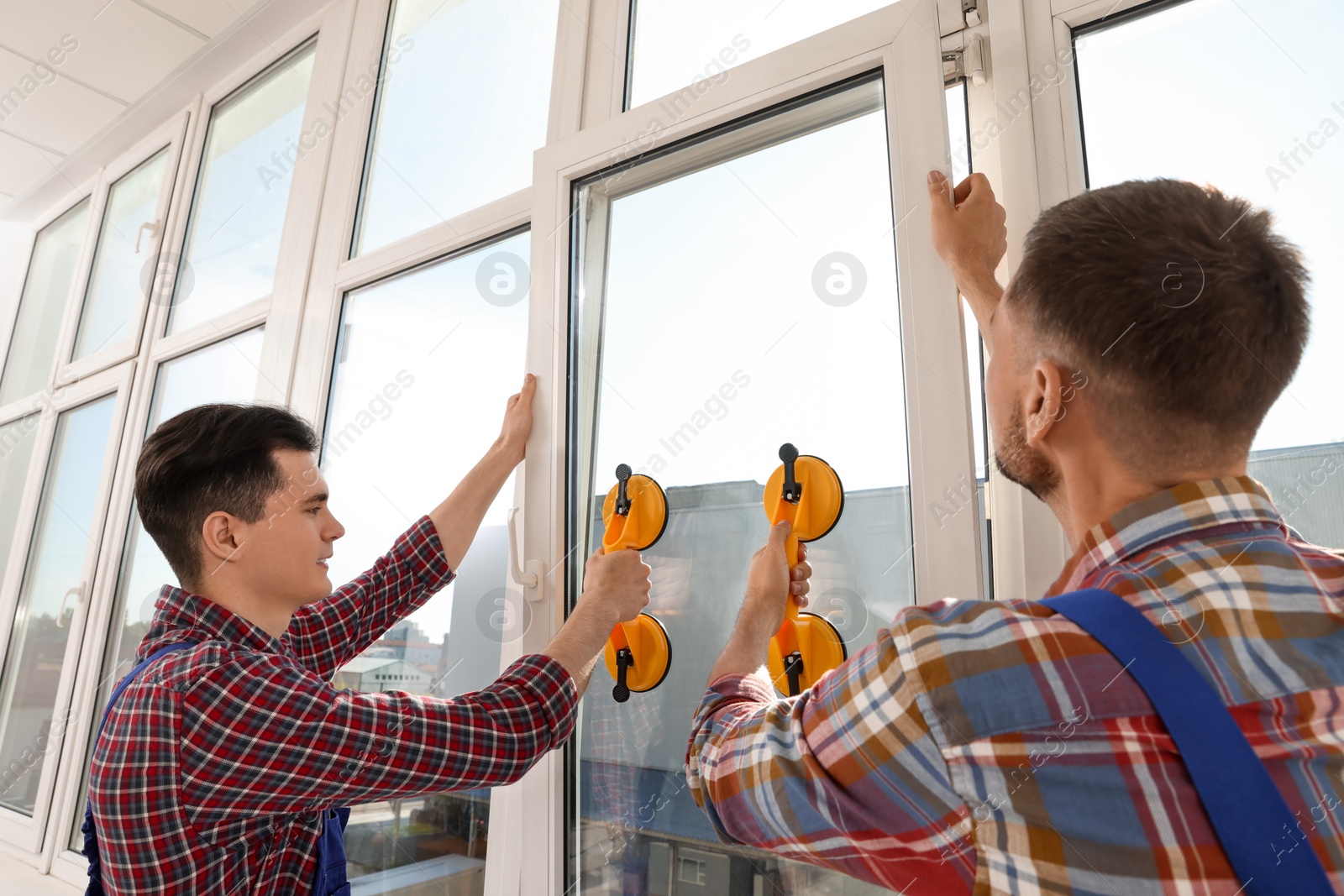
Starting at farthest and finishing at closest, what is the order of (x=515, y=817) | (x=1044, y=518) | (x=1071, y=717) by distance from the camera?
(x=515, y=817) < (x=1044, y=518) < (x=1071, y=717)

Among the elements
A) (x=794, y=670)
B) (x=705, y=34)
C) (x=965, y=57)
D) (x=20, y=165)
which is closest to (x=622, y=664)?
(x=794, y=670)

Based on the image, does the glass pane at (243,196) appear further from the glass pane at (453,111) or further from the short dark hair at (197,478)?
the short dark hair at (197,478)

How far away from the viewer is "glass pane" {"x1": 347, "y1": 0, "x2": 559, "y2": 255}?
1.85 m

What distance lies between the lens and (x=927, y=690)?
62cm

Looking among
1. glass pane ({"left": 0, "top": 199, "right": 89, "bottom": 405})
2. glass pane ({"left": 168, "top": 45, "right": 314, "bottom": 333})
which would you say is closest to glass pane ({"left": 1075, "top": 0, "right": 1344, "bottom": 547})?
glass pane ({"left": 168, "top": 45, "right": 314, "bottom": 333})

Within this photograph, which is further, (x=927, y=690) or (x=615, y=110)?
(x=615, y=110)

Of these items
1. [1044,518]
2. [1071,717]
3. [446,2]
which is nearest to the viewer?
[1071,717]

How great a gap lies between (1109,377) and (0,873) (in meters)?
3.30

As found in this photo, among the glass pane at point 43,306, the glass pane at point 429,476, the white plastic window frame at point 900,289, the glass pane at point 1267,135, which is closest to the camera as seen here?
the glass pane at point 1267,135

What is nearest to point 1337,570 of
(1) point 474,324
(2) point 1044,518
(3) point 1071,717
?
(3) point 1071,717

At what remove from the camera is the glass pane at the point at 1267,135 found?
92cm

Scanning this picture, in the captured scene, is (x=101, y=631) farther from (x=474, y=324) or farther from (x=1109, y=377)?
(x=1109, y=377)

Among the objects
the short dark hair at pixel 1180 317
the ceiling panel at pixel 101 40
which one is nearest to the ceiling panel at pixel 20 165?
the ceiling panel at pixel 101 40

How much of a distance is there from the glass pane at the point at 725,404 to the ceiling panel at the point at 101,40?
217cm
